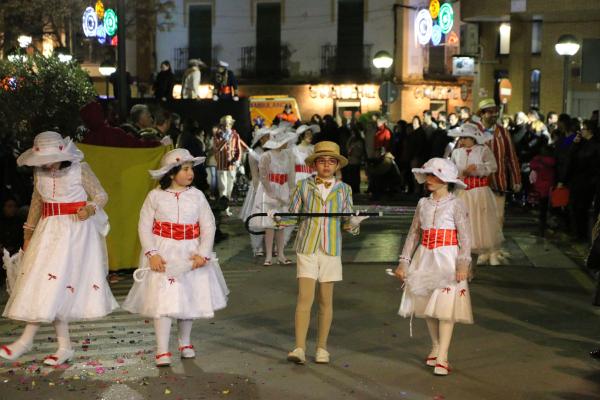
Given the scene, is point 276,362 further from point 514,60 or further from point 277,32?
point 277,32

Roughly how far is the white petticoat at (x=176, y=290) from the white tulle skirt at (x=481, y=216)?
509 cm

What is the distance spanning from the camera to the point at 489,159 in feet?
40.7

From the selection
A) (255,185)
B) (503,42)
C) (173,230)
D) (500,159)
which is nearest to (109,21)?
(255,185)

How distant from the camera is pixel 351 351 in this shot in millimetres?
8828

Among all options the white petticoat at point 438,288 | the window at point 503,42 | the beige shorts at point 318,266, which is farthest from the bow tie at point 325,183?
the window at point 503,42

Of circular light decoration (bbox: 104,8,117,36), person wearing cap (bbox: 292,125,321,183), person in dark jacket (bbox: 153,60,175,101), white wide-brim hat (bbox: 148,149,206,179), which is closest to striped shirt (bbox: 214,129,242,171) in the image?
person in dark jacket (bbox: 153,60,175,101)

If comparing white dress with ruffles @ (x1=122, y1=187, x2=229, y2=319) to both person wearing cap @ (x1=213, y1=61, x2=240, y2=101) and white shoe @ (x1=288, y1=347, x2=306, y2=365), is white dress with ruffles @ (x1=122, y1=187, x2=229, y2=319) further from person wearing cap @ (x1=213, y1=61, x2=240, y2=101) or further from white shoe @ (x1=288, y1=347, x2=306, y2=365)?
person wearing cap @ (x1=213, y1=61, x2=240, y2=101)

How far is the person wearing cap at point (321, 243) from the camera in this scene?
841 centimetres

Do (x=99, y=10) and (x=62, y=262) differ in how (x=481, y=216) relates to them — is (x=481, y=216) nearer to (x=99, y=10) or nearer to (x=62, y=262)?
(x=62, y=262)

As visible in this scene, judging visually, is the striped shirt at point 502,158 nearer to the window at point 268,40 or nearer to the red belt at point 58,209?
the red belt at point 58,209

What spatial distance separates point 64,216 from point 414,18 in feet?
116

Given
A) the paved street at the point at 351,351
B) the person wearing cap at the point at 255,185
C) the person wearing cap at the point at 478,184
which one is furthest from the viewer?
the person wearing cap at the point at 255,185

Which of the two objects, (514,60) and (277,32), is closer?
(514,60)

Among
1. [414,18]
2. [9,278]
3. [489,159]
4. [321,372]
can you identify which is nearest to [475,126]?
[489,159]
